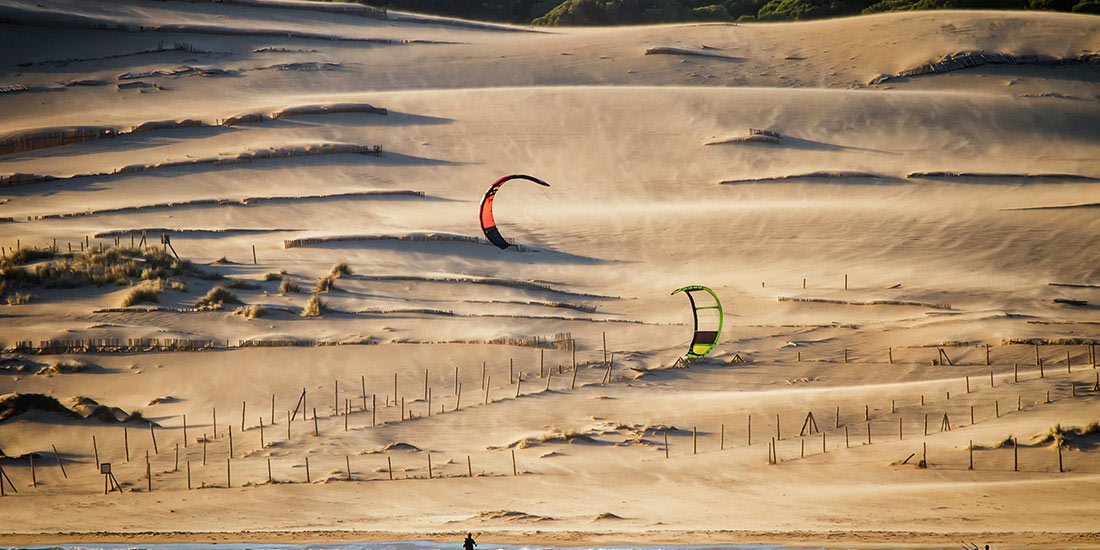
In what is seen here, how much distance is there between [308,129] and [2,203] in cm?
915

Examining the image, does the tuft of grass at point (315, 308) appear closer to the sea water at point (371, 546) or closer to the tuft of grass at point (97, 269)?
the tuft of grass at point (97, 269)

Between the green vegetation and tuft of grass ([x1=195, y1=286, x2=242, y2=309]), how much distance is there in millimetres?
38589

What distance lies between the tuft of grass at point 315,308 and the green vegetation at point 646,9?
38.1 metres

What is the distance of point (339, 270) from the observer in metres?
24.2

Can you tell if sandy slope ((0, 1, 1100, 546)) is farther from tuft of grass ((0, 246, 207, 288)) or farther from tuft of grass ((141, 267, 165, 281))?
tuft of grass ((141, 267, 165, 281))

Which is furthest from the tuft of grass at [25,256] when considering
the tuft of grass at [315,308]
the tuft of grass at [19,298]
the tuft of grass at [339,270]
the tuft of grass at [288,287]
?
the tuft of grass at [315,308]

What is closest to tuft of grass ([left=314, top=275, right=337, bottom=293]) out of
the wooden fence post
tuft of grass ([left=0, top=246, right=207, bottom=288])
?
tuft of grass ([left=0, top=246, right=207, bottom=288])

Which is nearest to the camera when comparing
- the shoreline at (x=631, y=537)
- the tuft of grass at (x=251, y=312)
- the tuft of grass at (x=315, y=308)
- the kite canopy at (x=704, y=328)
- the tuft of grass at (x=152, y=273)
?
the shoreline at (x=631, y=537)

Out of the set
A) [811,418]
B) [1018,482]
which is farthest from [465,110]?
[1018,482]

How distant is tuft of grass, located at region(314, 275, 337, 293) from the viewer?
23078 millimetres

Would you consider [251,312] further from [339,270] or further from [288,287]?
[339,270]

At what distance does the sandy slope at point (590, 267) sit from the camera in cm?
1402

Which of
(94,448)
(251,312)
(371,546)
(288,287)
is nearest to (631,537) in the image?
(371,546)

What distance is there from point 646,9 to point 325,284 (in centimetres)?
3856
